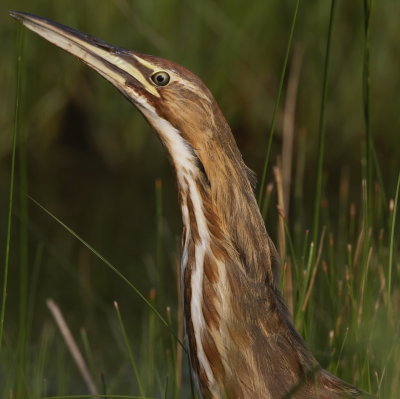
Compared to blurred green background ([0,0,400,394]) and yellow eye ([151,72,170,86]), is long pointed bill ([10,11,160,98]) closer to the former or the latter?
yellow eye ([151,72,170,86])

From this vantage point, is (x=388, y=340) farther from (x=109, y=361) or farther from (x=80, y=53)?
(x=109, y=361)

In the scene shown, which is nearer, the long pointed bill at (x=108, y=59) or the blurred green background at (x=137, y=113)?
the long pointed bill at (x=108, y=59)

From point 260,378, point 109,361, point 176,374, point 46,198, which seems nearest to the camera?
point 260,378

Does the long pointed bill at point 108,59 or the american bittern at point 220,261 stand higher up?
the long pointed bill at point 108,59

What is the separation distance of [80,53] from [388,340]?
92cm

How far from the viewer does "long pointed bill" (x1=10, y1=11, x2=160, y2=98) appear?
248 cm

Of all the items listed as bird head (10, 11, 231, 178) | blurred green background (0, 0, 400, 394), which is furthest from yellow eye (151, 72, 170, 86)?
blurred green background (0, 0, 400, 394)

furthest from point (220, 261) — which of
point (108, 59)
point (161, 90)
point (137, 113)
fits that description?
point (137, 113)

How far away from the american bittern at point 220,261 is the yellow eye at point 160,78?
4 centimetres

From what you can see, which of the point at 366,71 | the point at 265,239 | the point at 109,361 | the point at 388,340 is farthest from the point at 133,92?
the point at 109,361

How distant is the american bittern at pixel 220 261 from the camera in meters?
2.41

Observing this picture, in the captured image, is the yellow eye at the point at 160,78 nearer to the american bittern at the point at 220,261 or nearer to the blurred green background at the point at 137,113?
the american bittern at the point at 220,261

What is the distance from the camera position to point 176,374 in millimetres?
3135

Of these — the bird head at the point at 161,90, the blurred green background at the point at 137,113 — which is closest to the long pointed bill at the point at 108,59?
the bird head at the point at 161,90
